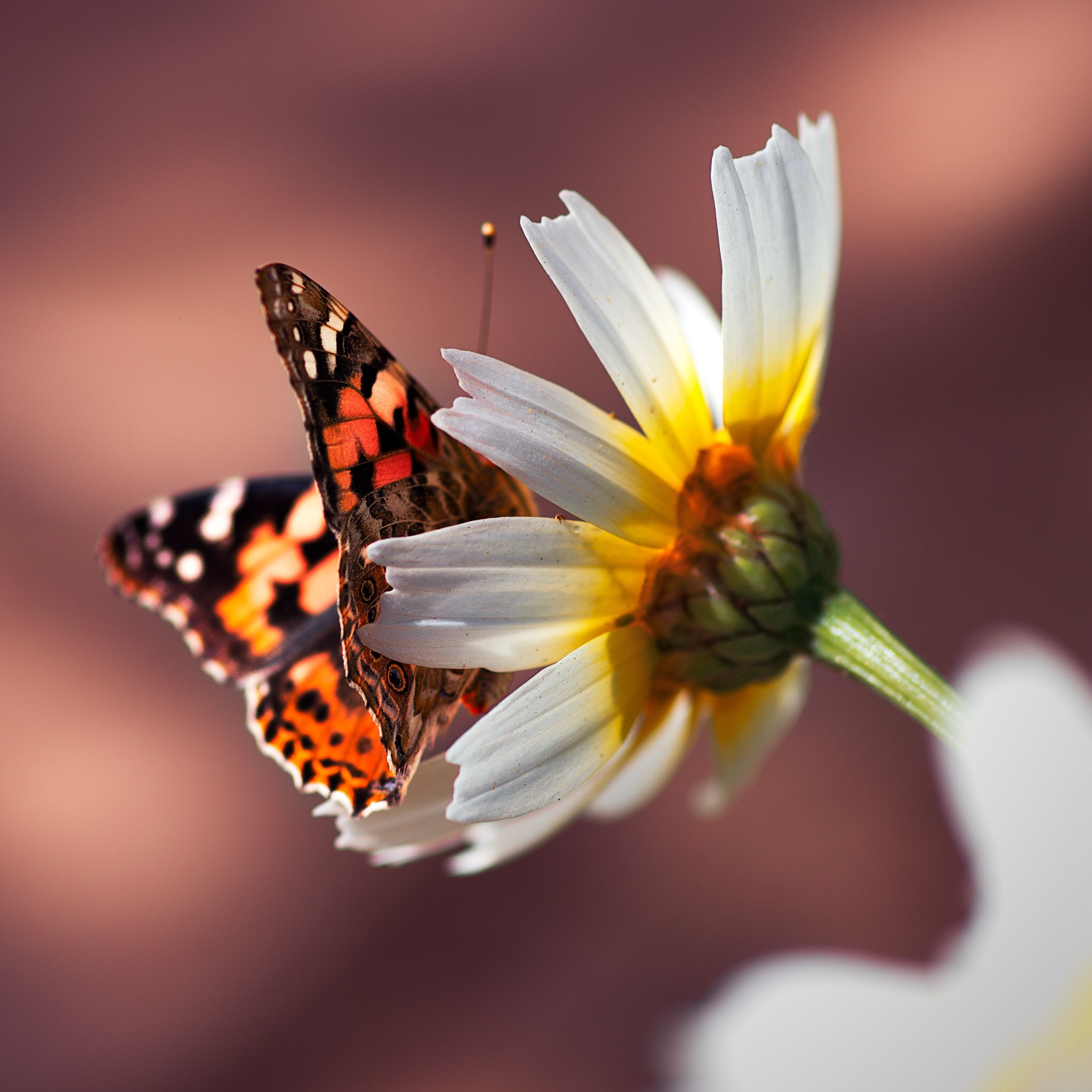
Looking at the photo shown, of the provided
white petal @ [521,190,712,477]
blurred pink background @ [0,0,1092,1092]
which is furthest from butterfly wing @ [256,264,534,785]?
blurred pink background @ [0,0,1092,1092]

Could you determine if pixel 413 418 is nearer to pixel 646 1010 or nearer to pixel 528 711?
pixel 528 711

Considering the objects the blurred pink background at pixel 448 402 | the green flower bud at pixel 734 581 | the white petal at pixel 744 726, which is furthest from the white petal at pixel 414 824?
the blurred pink background at pixel 448 402

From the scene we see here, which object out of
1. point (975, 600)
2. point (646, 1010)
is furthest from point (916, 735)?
point (646, 1010)

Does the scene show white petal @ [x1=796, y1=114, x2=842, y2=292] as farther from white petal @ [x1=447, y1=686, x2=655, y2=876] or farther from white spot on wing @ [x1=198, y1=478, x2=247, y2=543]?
white spot on wing @ [x1=198, y1=478, x2=247, y2=543]

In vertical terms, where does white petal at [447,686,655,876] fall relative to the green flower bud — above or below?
below

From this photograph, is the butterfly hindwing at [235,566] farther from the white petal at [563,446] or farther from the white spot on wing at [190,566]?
the white petal at [563,446]

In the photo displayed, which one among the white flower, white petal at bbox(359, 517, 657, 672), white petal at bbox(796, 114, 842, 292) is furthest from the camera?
white petal at bbox(796, 114, 842, 292)
